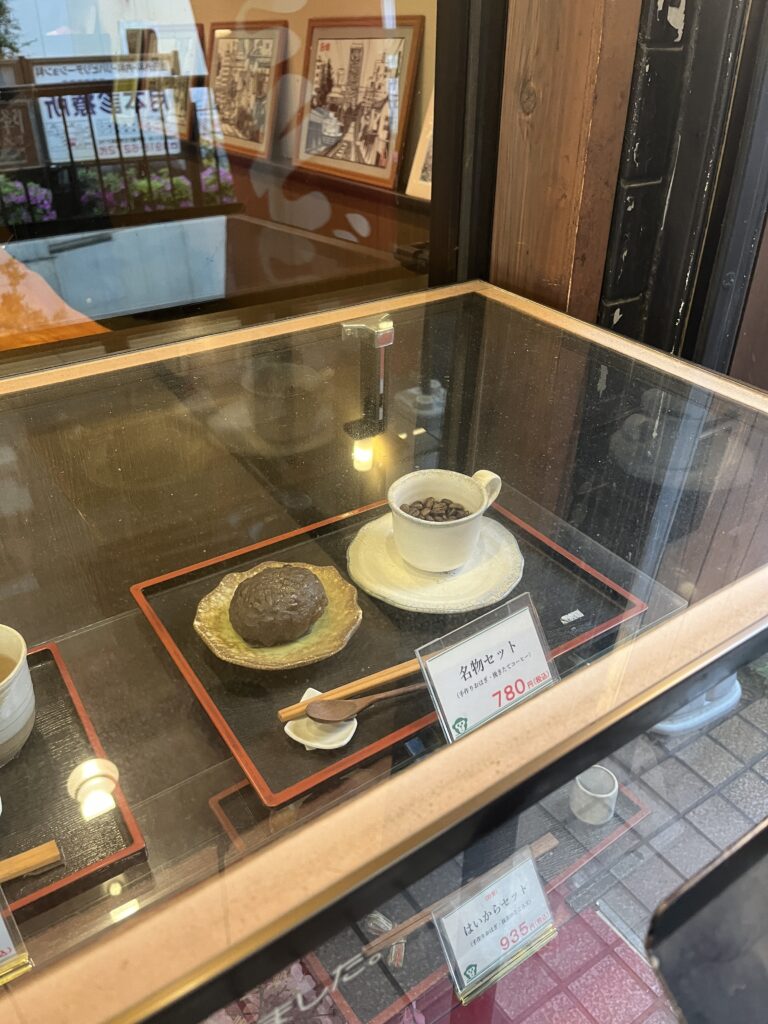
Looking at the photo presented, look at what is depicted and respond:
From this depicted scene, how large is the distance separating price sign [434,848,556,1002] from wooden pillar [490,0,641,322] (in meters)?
0.81

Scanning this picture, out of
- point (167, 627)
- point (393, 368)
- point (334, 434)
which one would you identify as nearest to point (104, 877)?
point (167, 627)

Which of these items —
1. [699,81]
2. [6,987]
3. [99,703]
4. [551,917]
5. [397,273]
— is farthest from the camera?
[397,273]

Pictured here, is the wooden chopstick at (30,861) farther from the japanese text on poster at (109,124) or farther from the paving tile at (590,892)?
the japanese text on poster at (109,124)

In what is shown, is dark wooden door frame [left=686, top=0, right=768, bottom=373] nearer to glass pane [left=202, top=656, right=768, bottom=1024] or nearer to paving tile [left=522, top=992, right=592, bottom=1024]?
glass pane [left=202, top=656, right=768, bottom=1024]

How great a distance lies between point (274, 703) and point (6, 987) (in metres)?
0.25

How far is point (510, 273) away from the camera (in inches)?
49.2

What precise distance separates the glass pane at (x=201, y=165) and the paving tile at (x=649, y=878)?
849mm

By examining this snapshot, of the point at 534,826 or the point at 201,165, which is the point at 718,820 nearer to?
the point at 534,826

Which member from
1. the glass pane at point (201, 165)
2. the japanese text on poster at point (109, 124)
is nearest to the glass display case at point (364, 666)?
the glass pane at point (201, 165)

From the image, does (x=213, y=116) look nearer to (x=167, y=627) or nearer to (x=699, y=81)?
(x=699, y=81)

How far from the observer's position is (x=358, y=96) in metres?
1.43

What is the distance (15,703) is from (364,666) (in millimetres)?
249

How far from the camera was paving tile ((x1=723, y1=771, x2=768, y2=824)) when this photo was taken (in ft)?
2.48

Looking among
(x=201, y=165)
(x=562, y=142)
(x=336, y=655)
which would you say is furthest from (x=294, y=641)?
(x=201, y=165)
